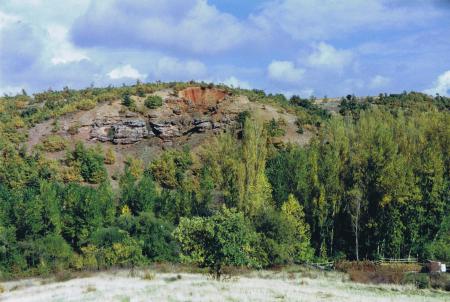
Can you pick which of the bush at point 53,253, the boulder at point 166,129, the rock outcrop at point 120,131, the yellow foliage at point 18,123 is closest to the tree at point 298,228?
the bush at point 53,253

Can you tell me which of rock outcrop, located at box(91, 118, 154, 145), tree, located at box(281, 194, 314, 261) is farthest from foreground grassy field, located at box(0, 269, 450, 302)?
rock outcrop, located at box(91, 118, 154, 145)

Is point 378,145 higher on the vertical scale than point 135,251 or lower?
higher

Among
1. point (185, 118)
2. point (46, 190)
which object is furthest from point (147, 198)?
point (185, 118)

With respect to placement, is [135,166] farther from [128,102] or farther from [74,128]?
[128,102]

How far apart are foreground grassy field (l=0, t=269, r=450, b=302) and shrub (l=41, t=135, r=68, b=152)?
42.1 metres

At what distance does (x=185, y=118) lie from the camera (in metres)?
97.8

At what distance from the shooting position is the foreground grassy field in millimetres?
31219

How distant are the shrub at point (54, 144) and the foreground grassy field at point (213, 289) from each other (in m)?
42.1

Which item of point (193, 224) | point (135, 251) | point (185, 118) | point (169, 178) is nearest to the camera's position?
point (193, 224)

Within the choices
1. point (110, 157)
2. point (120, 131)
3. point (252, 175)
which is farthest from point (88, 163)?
point (252, 175)

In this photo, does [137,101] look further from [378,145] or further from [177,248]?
[378,145]

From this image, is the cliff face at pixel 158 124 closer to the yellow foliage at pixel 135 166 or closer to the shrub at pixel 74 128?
the shrub at pixel 74 128

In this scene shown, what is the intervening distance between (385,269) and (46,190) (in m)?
35.6

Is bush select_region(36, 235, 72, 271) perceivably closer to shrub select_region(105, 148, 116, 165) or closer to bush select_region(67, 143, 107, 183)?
bush select_region(67, 143, 107, 183)
